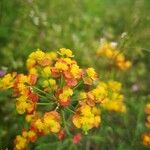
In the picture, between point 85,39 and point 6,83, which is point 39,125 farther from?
point 85,39

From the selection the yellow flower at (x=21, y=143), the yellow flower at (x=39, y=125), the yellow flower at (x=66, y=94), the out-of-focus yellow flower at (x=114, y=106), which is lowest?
the yellow flower at (x=21, y=143)

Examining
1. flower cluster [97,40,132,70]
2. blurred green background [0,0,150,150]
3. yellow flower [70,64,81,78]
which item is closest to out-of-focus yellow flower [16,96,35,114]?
yellow flower [70,64,81,78]

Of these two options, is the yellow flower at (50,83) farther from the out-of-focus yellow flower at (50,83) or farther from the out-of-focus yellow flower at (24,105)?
the out-of-focus yellow flower at (24,105)

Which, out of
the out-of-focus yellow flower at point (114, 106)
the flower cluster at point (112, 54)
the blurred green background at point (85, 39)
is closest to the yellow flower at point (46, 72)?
the blurred green background at point (85, 39)

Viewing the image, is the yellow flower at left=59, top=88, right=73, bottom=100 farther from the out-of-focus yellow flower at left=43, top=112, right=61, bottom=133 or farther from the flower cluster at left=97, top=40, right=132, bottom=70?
the flower cluster at left=97, top=40, right=132, bottom=70

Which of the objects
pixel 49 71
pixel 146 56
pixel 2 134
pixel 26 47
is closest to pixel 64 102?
pixel 49 71

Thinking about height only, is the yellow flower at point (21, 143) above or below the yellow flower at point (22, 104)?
below

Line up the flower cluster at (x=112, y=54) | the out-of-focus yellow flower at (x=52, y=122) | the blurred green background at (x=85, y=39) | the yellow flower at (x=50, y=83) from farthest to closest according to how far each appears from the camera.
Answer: the flower cluster at (x=112, y=54), the blurred green background at (x=85, y=39), the yellow flower at (x=50, y=83), the out-of-focus yellow flower at (x=52, y=122)

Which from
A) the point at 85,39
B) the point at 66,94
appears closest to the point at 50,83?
the point at 66,94

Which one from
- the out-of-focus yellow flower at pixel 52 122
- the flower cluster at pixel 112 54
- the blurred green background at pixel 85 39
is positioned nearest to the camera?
the out-of-focus yellow flower at pixel 52 122

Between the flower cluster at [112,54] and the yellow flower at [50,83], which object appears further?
the flower cluster at [112,54]
